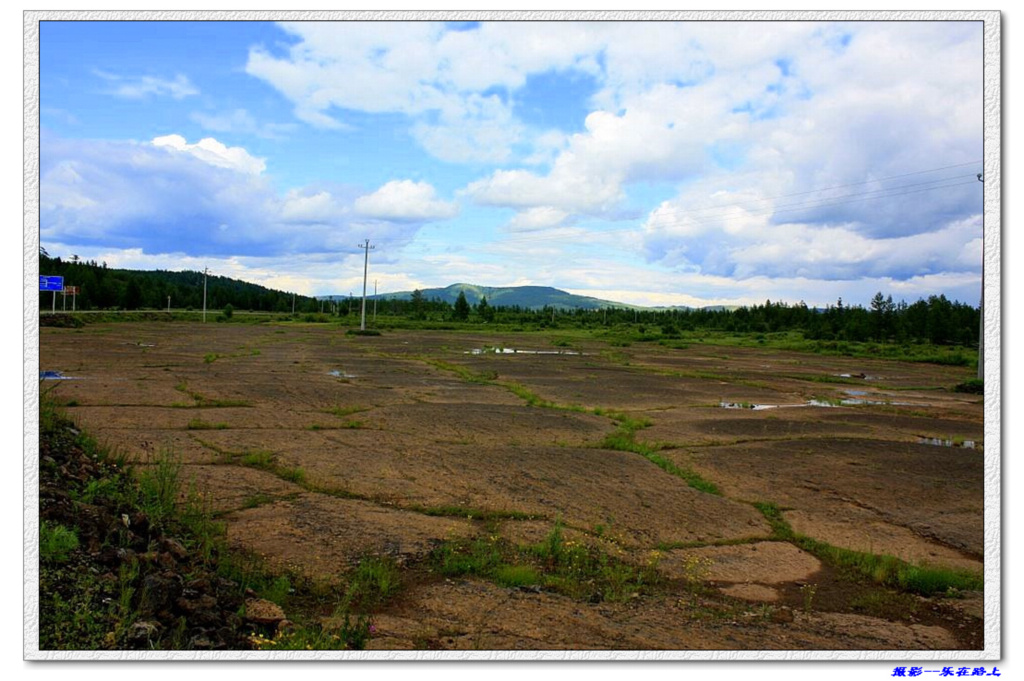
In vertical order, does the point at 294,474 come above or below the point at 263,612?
above

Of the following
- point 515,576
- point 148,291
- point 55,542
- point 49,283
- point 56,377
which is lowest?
point 515,576

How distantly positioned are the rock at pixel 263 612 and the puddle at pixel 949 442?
10.6 meters

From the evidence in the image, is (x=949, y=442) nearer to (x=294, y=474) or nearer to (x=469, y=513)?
(x=469, y=513)

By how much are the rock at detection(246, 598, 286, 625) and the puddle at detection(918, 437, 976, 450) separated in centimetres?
1065

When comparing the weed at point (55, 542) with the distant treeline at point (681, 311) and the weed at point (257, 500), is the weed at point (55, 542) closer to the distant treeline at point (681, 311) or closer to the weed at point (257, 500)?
the weed at point (257, 500)

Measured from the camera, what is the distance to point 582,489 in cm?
725

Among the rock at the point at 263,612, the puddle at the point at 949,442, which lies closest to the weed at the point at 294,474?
the rock at the point at 263,612

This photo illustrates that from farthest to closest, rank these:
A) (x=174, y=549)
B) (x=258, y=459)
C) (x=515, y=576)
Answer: (x=258, y=459) → (x=515, y=576) → (x=174, y=549)

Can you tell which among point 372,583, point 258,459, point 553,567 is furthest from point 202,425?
point 553,567

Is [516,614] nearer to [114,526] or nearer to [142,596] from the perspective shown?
[142,596]

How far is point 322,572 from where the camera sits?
183 inches

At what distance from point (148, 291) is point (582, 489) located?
233 feet

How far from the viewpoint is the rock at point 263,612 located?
380 centimetres
